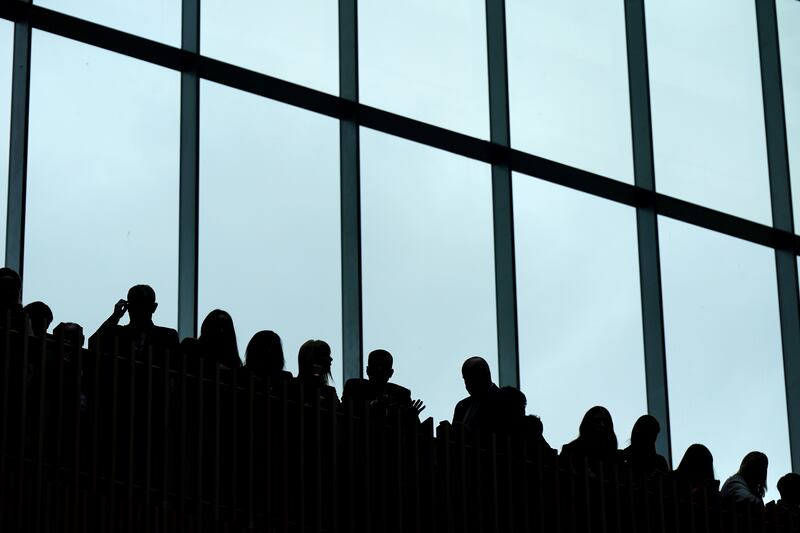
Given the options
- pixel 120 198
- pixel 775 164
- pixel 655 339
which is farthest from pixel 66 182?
pixel 775 164

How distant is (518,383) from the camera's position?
13.7 meters

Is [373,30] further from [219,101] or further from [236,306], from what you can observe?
[236,306]

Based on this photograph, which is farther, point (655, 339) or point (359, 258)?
point (655, 339)

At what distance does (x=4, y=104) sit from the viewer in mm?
11914

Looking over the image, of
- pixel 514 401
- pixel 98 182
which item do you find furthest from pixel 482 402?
pixel 98 182

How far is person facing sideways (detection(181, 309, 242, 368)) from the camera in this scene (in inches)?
371

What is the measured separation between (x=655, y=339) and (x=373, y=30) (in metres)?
3.56

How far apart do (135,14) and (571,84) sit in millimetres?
4082

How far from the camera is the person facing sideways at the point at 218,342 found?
371 inches

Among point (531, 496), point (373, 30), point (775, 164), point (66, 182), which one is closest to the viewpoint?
point (531, 496)

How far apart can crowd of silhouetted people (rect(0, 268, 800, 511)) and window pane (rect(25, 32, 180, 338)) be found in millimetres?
1442

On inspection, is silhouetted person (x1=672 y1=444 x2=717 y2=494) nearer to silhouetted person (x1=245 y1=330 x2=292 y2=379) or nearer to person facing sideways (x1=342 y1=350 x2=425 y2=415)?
person facing sideways (x1=342 y1=350 x2=425 y2=415)

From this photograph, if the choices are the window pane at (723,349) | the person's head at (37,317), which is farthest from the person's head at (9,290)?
the window pane at (723,349)

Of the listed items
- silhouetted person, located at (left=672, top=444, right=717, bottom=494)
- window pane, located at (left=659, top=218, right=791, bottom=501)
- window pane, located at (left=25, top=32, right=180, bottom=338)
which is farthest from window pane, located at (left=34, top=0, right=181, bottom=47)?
silhouetted person, located at (left=672, top=444, right=717, bottom=494)
